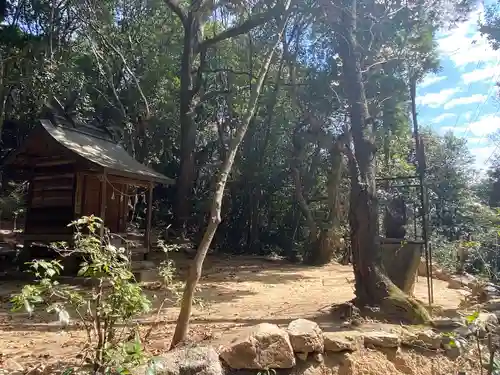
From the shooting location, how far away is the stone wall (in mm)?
3666

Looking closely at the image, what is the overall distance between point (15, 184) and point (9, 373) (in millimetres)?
16054

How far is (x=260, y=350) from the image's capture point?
13.3ft

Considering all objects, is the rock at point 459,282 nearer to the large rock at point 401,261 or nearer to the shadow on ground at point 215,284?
the large rock at point 401,261

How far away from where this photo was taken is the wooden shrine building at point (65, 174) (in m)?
9.88

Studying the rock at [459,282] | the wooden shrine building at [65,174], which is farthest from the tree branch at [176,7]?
the rock at [459,282]

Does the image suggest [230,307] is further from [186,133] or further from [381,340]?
[186,133]

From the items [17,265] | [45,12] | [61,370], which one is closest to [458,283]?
[61,370]

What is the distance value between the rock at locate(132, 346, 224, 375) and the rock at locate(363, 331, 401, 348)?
1.77 metres

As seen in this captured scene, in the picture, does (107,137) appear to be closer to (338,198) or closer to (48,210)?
(48,210)

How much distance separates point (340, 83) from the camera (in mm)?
13305

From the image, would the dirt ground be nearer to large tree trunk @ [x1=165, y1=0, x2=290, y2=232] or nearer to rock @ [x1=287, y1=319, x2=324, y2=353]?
rock @ [x1=287, y1=319, x2=324, y2=353]

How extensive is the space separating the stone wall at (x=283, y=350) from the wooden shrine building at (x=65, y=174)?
21.0 feet

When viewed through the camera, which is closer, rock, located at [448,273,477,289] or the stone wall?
the stone wall

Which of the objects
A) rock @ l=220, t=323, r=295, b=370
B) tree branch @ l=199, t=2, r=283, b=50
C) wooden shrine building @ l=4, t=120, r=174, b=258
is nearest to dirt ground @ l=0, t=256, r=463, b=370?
rock @ l=220, t=323, r=295, b=370
